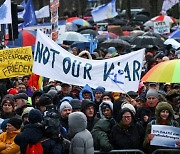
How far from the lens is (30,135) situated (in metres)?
9.27

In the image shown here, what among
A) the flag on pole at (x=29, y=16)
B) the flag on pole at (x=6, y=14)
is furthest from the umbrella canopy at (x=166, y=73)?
the flag on pole at (x=29, y=16)

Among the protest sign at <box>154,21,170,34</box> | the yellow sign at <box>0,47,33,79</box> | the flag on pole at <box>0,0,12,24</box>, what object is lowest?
the protest sign at <box>154,21,170,34</box>

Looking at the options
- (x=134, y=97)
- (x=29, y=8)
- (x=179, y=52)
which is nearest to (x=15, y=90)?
(x=134, y=97)

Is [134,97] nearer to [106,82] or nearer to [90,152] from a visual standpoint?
[106,82]

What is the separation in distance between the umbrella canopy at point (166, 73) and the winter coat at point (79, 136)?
1.96 metres

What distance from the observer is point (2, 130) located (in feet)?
34.7

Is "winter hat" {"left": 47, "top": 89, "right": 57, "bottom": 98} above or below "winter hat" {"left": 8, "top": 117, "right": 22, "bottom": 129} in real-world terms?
below

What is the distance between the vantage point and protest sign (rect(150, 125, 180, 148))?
10.7 metres

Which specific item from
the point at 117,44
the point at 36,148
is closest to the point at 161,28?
the point at 117,44

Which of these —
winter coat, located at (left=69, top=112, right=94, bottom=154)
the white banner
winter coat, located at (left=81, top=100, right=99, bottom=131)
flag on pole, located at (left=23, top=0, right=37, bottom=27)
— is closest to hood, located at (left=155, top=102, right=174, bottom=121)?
winter coat, located at (left=81, top=100, right=99, bottom=131)

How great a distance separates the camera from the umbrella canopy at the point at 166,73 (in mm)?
11352

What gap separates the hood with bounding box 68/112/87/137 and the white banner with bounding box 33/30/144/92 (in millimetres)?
2950

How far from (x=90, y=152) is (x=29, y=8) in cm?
1277

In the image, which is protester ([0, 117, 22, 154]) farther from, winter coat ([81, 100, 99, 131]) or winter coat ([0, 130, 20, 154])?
winter coat ([81, 100, 99, 131])
